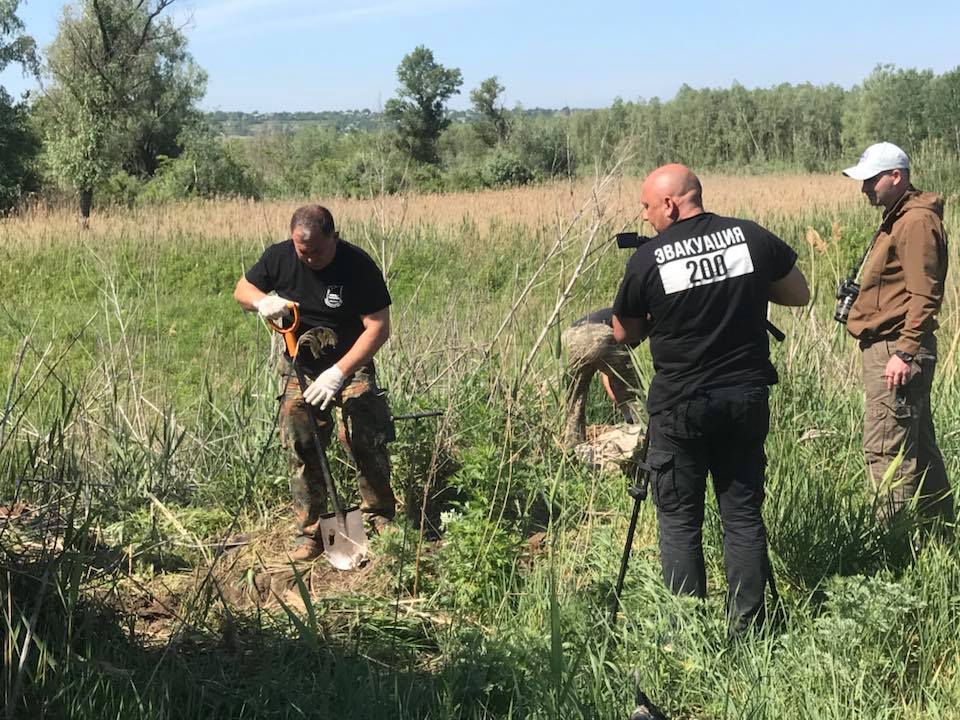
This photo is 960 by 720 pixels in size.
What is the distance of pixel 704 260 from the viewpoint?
3.24 m

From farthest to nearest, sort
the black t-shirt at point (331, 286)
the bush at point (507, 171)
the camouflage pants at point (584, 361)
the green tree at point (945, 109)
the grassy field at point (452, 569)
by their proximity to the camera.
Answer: the bush at point (507, 171) → the green tree at point (945, 109) → the camouflage pants at point (584, 361) → the black t-shirt at point (331, 286) → the grassy field at point (452, 569)

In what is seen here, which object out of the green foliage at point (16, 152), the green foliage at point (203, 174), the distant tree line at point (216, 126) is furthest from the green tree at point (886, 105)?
the green foliage at point (16, 152)

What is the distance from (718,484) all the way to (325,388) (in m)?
1.90

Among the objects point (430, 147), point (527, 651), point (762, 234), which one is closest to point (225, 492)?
point (527, 651)

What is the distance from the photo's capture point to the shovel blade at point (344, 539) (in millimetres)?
4230

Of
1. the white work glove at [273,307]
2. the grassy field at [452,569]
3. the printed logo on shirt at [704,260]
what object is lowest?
the grassy field at [452,569]

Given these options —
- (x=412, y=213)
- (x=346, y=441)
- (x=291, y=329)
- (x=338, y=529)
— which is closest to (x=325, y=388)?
(x=291, y=329)

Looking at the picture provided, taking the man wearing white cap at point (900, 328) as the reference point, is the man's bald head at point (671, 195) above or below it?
above

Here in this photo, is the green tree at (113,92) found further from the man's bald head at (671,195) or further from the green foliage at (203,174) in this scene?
the man's bald head at (671,195)

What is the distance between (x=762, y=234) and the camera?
3.28 metres

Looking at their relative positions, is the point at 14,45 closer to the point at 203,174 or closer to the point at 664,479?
the point at 203,174

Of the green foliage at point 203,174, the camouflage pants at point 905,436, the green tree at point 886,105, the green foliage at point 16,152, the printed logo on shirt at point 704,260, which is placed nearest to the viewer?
the printed logo on shirt at point 704,260

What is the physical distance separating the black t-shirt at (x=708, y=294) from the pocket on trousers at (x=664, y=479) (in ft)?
0.66

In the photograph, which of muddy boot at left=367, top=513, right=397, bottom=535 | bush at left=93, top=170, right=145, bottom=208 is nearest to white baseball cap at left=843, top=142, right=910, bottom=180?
muddy boot at left=367, top=513, right=397, bottom=535
